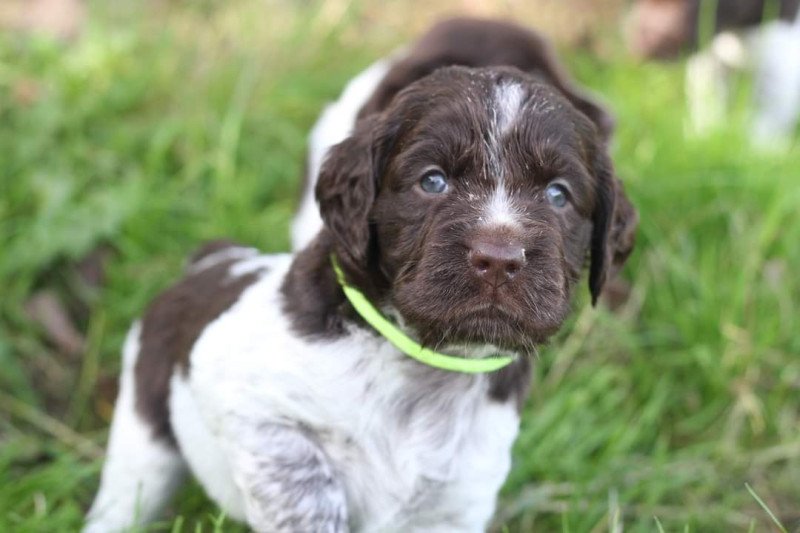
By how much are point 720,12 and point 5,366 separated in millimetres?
4234

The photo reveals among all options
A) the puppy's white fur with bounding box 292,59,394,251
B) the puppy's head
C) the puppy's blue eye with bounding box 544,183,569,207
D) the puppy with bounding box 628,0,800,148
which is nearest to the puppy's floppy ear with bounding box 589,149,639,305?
the puppy's head

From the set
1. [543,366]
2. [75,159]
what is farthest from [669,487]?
[75,159]

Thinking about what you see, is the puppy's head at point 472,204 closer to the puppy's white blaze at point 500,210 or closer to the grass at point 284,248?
the puppy's white blaze at point 500,210

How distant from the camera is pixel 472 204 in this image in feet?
8.92

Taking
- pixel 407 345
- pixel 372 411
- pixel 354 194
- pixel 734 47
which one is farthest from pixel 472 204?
pixel 734 47

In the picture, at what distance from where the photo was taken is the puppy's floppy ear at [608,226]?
309cm

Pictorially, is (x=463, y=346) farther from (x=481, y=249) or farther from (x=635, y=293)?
(x=635, y=293)

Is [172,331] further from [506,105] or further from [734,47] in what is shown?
[734,47]

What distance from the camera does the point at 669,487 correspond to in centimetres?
399

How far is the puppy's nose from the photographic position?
256 centimetres

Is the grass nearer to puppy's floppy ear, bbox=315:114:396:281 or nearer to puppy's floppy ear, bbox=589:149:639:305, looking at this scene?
puppy's floppy ear, bbox=589:149:639:305

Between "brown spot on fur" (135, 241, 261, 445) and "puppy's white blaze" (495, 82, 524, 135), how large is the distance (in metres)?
1.03

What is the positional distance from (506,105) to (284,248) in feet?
7.24

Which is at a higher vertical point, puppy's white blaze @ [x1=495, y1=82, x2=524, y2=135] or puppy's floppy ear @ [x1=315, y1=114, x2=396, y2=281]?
puppy's white blaze @ [x1=495, y1=82, x2=524, y2=135]
